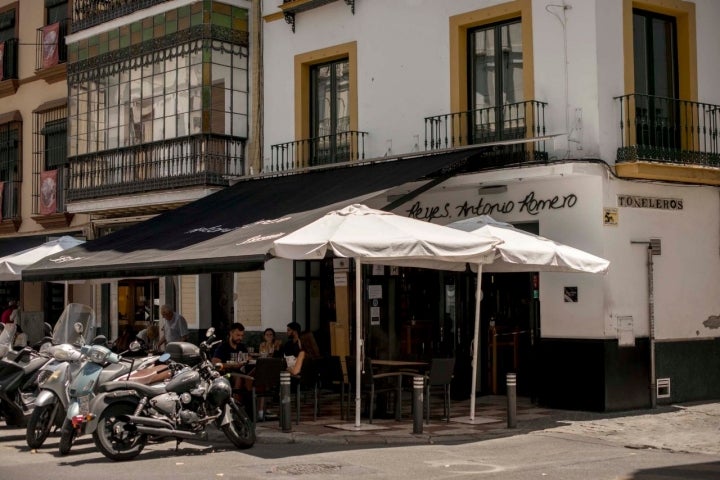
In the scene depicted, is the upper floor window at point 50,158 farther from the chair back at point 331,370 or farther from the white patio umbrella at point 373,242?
the white patio umbrella at point 373,242

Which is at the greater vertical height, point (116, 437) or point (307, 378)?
point (307, 378)

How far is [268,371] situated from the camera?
14031 millimetres

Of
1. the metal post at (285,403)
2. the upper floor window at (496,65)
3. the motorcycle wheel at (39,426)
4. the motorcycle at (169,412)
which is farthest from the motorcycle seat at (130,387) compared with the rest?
the upper floor window at (496,65)

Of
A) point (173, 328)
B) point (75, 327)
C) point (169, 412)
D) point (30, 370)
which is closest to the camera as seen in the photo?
point (169, 412)

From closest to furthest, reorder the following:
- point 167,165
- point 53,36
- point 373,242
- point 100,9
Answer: point 373,242
point 167,165
point 100,9
point 53,36

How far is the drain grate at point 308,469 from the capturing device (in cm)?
1070

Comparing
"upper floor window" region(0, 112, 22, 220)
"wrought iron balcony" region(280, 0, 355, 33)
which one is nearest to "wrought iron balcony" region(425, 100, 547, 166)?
"wrought iron balcony" region(280, 0, 355, 33)

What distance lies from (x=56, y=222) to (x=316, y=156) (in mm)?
8358

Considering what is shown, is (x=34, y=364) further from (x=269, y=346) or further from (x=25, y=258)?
(x=25, y=258)

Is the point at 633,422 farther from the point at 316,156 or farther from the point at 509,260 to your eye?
the point at 316,156

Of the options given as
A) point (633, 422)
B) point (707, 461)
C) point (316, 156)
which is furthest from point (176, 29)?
point (707, 461)

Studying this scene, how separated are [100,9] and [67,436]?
42.4 ft

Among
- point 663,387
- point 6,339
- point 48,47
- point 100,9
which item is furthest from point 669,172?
point 48,47

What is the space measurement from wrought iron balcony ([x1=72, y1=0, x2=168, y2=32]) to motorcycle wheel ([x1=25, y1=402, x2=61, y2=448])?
10477mm
